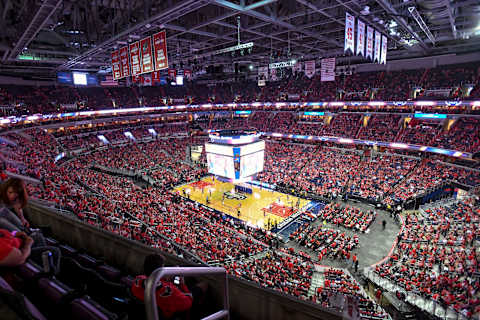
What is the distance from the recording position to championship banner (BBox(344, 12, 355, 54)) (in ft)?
39.1

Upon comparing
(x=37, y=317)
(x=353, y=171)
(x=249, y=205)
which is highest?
(x=37, y=317)

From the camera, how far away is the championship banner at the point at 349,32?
11923 millimetres

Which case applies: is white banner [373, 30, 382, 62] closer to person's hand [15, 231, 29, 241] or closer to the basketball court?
the basketball court

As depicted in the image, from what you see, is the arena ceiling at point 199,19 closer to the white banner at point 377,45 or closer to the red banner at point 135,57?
the white banner at point 377,45

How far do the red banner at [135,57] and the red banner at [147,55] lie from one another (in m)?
0.56

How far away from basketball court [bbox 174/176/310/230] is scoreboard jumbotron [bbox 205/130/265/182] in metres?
2.86

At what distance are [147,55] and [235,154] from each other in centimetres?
1297

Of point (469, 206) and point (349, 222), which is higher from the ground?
point (469, 206)

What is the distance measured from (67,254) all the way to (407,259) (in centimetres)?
1716

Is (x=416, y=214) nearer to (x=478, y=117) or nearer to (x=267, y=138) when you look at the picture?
(x=478, y=117)

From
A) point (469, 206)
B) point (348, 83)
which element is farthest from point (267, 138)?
point (469, 206)

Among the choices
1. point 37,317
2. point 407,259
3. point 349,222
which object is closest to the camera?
point 37,317

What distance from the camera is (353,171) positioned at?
97.6 feet

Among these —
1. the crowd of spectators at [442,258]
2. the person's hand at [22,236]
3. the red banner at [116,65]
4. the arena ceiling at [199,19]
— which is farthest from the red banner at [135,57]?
the crowd of spectators at [442,258]
